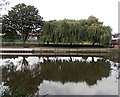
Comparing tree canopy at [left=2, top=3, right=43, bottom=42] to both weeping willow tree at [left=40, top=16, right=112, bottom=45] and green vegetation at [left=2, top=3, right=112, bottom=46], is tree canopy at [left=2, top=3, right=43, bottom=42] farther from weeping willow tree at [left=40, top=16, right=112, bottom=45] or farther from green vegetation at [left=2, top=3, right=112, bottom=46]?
weeping willow tree at [left=40, top=16, right=112, bottom=45]

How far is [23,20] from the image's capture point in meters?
28.6

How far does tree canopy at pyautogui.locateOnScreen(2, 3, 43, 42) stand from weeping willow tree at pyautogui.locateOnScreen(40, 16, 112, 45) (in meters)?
3.18

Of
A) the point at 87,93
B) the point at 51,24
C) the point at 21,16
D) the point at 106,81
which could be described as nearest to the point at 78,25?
the point at 51,24

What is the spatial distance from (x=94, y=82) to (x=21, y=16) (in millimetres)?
24248

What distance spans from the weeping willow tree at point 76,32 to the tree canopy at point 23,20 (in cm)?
318

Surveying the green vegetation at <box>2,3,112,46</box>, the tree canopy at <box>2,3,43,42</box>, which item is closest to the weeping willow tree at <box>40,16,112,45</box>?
Answer: the green vegetation at <box>2,3,112,46</box>

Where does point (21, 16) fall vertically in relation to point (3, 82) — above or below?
above

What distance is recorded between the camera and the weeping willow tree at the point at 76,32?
26.3 m

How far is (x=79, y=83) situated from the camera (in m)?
7.55

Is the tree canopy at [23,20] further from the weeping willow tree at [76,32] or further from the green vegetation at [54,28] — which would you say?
the weeping willow tree at [76,32]

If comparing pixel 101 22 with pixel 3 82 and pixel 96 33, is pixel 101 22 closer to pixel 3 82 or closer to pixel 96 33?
pixel 96 33

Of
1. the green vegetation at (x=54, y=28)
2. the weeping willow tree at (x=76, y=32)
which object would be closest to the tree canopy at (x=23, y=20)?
the green vegetation at (x=54, y=28)

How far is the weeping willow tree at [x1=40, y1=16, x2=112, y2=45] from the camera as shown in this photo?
26.3 m

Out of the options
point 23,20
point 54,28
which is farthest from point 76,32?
point 23,20
